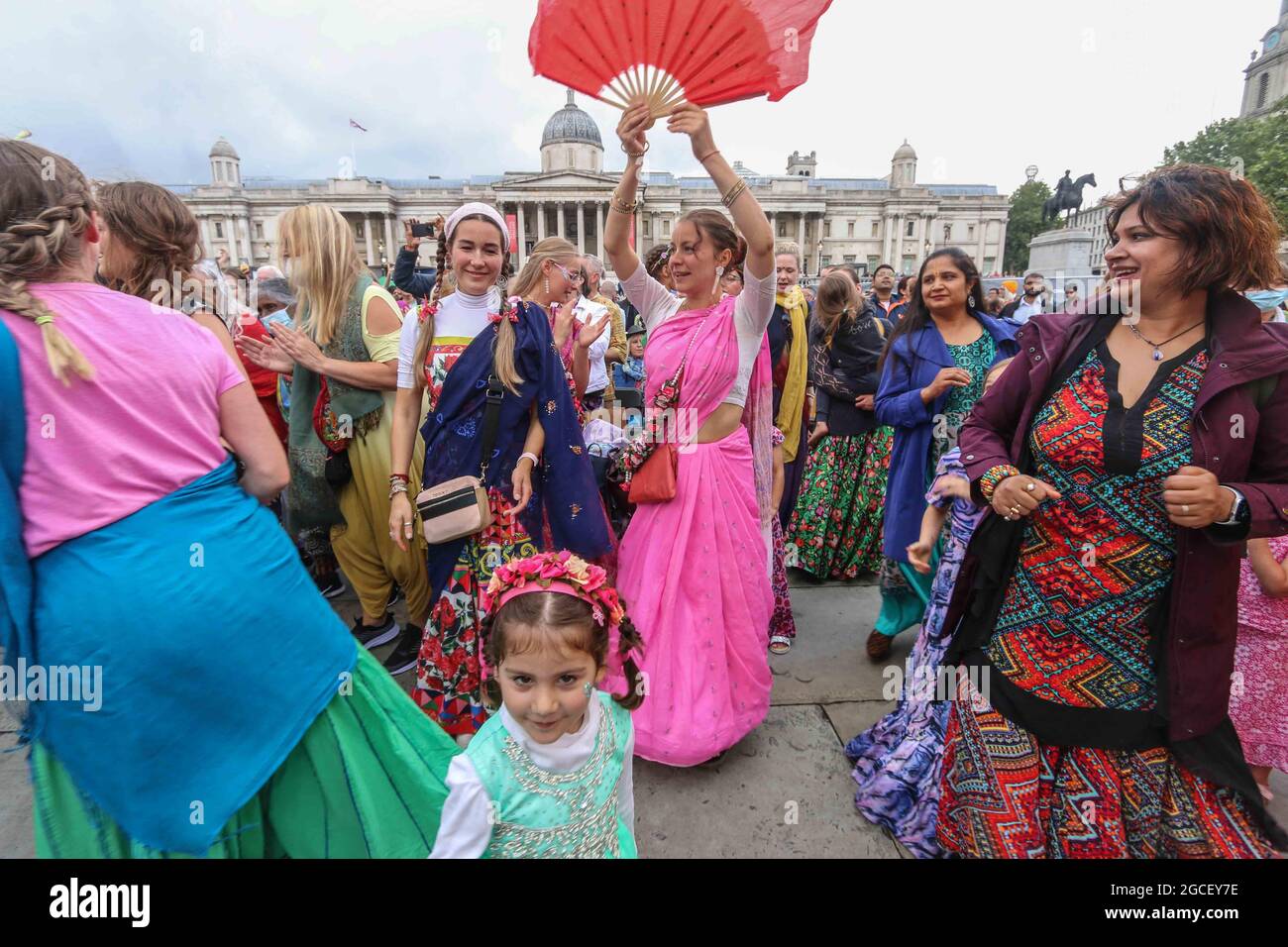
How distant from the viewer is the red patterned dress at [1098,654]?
1.55 m

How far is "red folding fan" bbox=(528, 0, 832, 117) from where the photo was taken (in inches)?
68.7

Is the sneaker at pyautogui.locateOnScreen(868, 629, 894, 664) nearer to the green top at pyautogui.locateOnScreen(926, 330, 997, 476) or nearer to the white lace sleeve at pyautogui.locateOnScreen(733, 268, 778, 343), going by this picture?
the green top at pyautogui.locateOnScreen(926, 330, 997, 476)

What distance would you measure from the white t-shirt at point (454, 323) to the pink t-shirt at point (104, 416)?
1166 mm

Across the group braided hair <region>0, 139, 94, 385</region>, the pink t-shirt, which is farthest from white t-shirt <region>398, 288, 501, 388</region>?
braided hair <region>0, 139, 94, 385</region>

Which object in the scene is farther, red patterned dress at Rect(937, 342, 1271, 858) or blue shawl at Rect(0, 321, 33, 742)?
red patterned dress at Rect(937, 342, 1271, 858)

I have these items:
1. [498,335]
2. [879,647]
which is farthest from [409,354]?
[879,647]

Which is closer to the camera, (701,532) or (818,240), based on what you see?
(701,532)

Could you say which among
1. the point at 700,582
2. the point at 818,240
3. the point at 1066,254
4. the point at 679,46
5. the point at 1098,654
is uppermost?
the point at 818,240

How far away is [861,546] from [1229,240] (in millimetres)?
3029

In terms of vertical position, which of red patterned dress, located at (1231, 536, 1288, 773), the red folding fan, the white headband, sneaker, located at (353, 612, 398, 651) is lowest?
sneaker, located at (353, 612, 398, 651)

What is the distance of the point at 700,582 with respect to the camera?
249 cm

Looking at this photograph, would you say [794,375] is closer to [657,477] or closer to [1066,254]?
[657,477]

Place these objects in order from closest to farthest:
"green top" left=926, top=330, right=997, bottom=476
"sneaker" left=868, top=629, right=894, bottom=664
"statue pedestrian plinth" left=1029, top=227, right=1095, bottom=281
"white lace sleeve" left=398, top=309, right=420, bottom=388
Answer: "white lace sleeve" left=398, top=309, right=420, bottom=388, "green top" left=926, top=330, right=997, bottom=476, "sneaker" left=868, top=629, right=894, bottom=664, "statue pedestrian plinth" left=1029, top=227, right=1095, bottom=281

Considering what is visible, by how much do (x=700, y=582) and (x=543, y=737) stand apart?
45.9 inches
